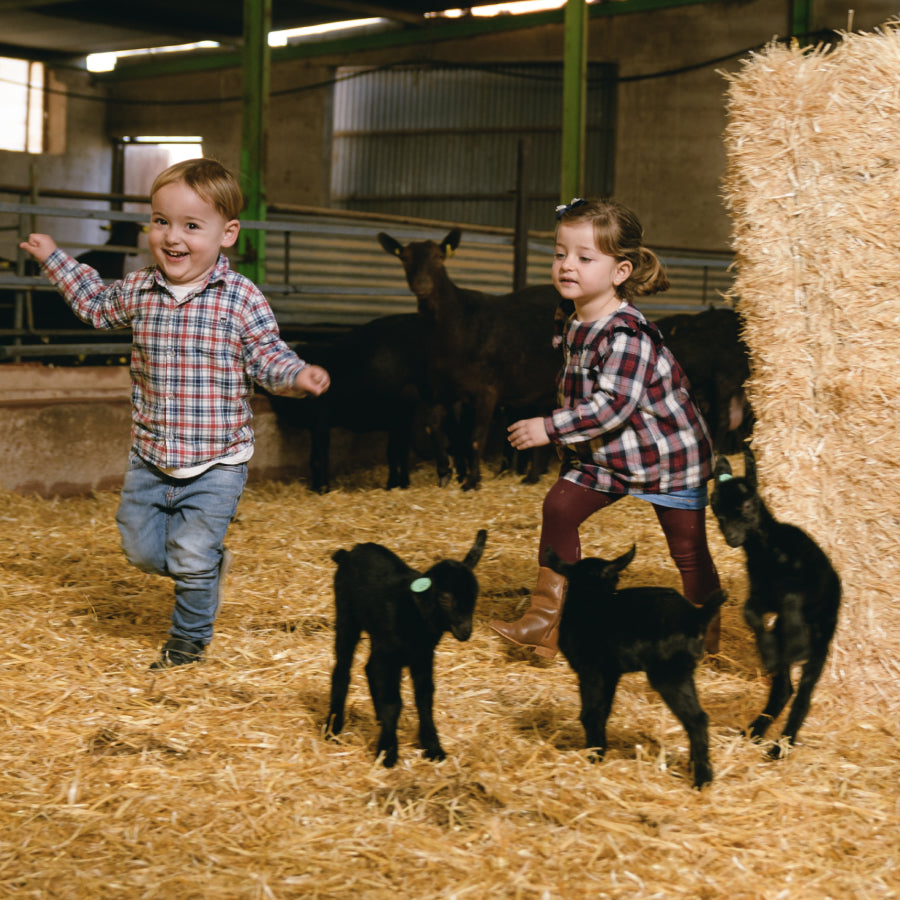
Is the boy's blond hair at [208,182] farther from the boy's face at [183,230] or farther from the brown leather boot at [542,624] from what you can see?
the brown leather boot at [542,624]

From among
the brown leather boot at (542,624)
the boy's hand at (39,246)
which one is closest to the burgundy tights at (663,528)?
the brown leather boot at (542,624)

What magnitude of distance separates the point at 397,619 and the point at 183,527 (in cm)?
108

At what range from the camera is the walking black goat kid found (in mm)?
2775

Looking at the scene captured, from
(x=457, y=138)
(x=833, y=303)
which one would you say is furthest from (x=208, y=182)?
(x=457, y=138)

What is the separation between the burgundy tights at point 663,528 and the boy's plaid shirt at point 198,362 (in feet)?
3.02

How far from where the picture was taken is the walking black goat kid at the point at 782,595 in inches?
109

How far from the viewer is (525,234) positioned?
29.5 ft

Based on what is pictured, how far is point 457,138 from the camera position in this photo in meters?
17.8

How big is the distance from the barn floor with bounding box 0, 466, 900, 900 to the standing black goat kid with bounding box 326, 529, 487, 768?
0.45 feet

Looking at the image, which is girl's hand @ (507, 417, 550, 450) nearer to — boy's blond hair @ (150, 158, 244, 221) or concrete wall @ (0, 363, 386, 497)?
boy's blond hair @ (150, 158, 244, 221)

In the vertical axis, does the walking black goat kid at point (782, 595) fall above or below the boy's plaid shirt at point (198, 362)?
below

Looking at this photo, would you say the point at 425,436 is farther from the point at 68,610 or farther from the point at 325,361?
the point at 68,610

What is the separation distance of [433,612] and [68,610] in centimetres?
209

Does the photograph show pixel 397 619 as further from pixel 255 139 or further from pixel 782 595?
pixel 255 139
